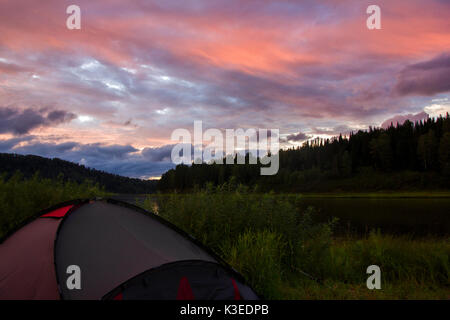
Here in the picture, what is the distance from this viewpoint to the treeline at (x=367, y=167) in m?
97.6

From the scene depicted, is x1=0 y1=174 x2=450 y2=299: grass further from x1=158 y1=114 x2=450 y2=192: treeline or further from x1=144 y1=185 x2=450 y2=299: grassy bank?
x1=158 y1=114 x2=450 y2=192: treeline

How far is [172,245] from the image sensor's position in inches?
207

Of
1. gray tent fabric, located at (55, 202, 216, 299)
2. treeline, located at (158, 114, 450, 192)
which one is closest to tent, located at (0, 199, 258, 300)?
gray tent fabric, located at (55, 202, 216, 299)

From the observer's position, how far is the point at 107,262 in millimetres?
4625

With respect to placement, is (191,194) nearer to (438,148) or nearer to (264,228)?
(264,228)

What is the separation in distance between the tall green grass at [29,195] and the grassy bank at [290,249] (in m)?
3.51

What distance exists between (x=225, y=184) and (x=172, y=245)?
Result: 535cm

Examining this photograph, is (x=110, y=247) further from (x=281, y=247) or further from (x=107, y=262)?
(x=281, y=247)

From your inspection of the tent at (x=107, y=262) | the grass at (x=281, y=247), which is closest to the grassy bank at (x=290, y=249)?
the grass at (x=281, y=247)

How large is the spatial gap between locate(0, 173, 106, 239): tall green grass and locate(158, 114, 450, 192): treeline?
248 feet

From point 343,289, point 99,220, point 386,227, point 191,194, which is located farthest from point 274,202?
point 386,227

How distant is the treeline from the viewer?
97.6 metres

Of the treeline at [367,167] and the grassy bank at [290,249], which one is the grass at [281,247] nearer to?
the grassy bank at [290,249]

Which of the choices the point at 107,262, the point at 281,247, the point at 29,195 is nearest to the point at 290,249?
the point at 281,247
